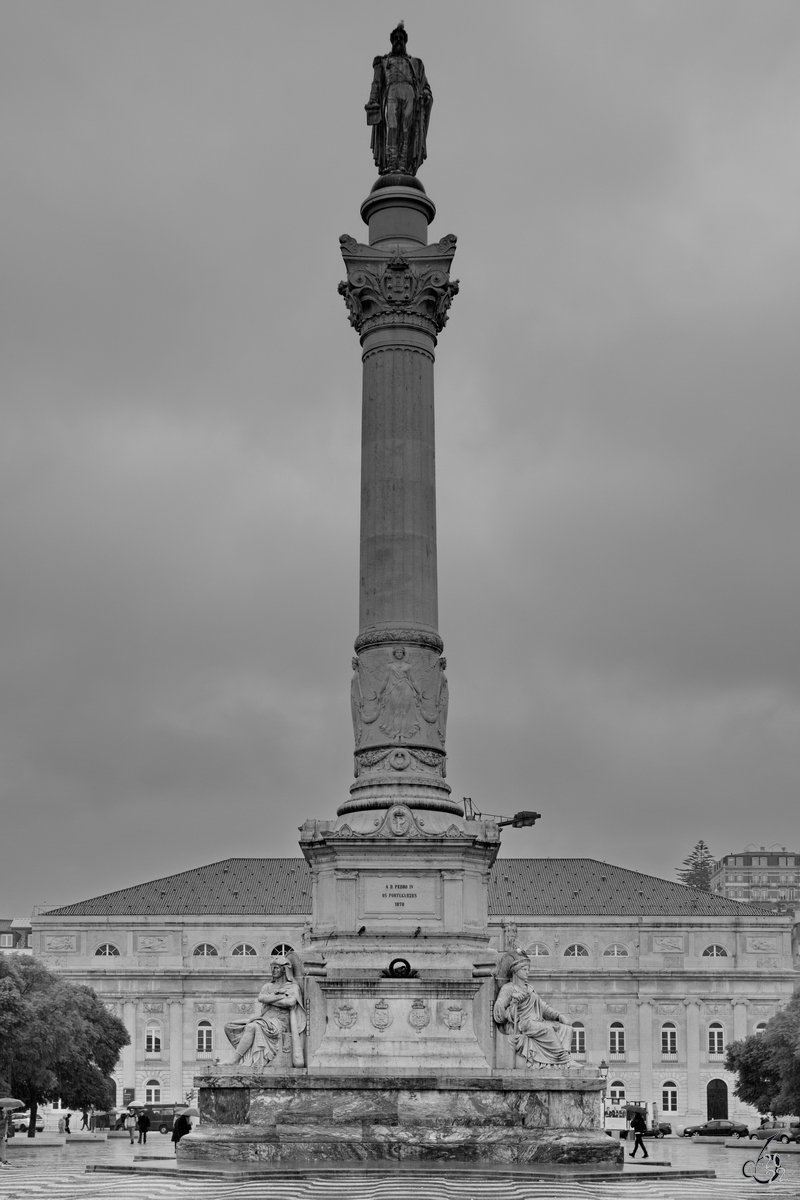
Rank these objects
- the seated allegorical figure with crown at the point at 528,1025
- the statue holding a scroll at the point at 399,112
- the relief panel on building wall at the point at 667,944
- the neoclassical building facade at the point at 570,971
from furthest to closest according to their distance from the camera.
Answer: the relief panel on building wall at the point at 667,944 → the neoclassical building facade at the point at 570,971 → the statue holding a scroll at the point at 399,112 → the seated allegorical figure with crown at the point at 528,1025

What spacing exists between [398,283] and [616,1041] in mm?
104783

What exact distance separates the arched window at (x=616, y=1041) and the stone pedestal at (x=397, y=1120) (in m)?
105

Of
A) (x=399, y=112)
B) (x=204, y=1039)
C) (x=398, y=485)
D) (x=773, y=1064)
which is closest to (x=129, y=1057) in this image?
(x=204, y=1039)

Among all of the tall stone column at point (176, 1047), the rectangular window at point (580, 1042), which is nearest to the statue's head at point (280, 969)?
the tall stone column at point (176, 1047)

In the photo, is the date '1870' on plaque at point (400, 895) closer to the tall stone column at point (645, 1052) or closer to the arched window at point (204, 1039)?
the arched window at point (204, 1039)

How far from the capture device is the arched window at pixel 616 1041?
139375 mm

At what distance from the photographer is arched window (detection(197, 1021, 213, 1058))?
5477 inches

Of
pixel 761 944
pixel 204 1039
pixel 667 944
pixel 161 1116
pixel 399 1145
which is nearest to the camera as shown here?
pixel 399 1145

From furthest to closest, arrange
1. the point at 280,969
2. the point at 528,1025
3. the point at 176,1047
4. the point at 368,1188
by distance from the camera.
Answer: the point at 176,1047 < the point at 280,969 < the point at 528,1025 < the point at 368,1188

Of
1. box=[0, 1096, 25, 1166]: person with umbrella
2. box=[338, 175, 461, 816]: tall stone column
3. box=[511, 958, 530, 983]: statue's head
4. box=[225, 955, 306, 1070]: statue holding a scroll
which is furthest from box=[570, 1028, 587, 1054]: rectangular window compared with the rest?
box=[225, 955, 306, 1070]: statue holding a scroll

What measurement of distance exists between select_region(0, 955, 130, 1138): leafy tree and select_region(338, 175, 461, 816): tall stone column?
30.6 meters

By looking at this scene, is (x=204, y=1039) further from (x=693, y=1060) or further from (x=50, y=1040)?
(x=50, y=1040)

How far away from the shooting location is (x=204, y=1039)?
139500mm

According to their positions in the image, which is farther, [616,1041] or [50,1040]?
[616,1041]
